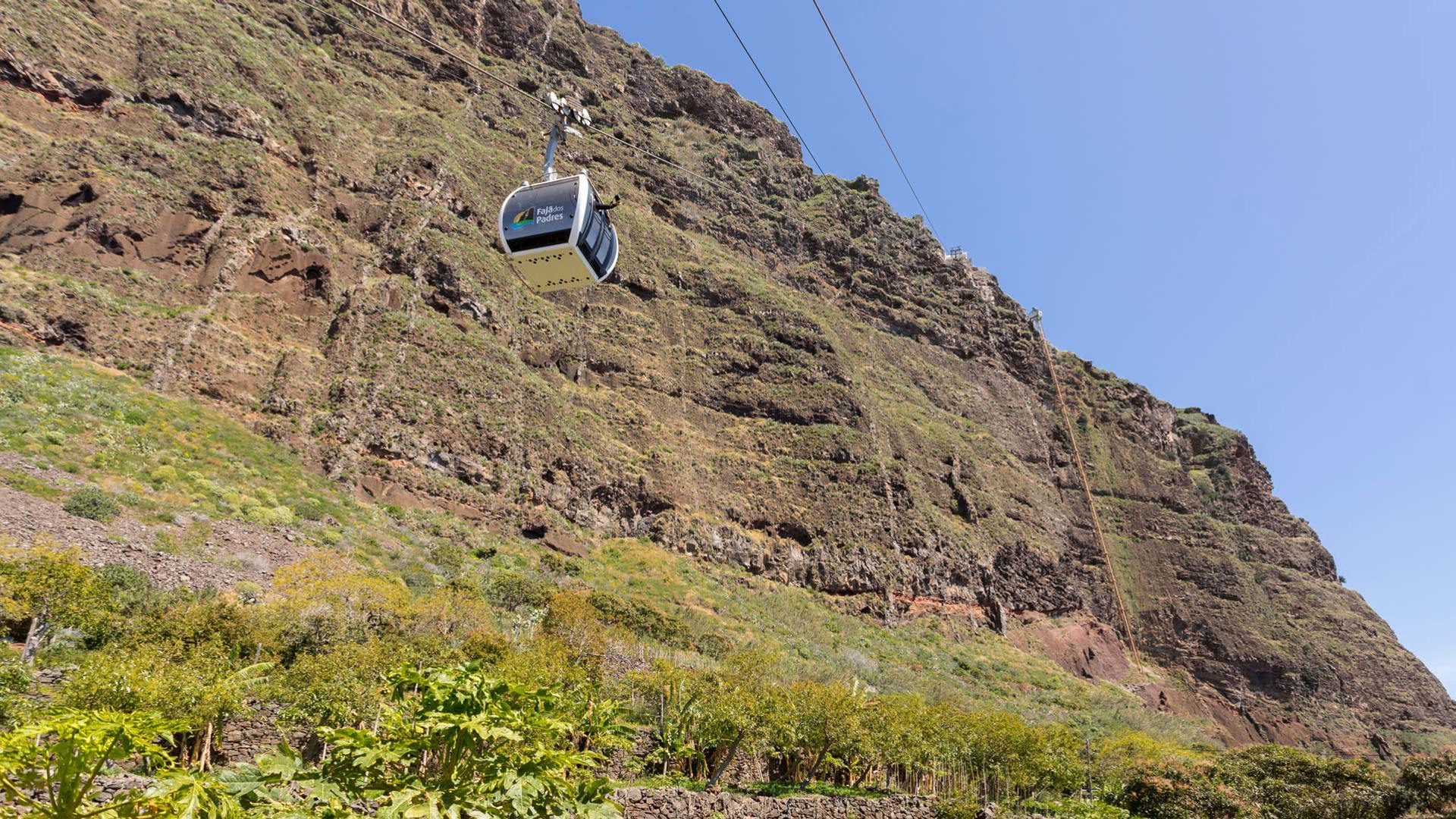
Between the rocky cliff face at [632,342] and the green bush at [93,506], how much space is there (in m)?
12.1

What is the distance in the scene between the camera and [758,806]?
1545cm

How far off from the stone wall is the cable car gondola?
9432mm

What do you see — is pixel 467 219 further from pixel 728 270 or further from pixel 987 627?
pixel 987 627

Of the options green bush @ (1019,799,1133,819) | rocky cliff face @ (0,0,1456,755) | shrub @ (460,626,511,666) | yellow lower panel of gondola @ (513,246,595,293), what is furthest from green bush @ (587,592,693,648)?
yellow lower panel of gondola @ (513,246,595,293)

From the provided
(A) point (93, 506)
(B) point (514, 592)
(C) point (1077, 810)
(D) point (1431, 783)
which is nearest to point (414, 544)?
(B) point (514, 592)

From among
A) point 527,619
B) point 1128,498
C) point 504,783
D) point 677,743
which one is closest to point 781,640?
point 527,619

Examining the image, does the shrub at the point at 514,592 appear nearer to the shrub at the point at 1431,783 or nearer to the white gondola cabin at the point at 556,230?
the white gondola cabin at the point at 556,230

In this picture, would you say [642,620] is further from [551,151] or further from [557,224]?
[551,151]

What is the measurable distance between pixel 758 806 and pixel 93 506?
792 inches

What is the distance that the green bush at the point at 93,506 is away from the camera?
64.4ft

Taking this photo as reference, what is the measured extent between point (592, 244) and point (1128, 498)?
83.4m

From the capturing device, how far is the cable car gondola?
38.6 feet

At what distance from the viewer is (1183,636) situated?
67.5 meters

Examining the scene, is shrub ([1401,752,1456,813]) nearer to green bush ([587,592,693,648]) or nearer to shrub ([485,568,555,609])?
green bush ([587,592,693,648])
